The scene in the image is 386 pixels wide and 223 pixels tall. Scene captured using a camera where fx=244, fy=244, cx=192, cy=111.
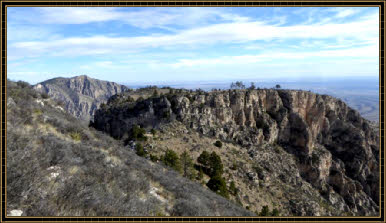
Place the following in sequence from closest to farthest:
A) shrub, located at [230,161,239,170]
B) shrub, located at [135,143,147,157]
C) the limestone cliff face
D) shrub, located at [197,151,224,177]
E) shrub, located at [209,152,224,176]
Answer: shrub, located at [135,143,147,157], shrub, located at [209,152,224,176], shrub, located at [197,151,224,177], shrub, located at [230,161,239,170], the limestone cliff face

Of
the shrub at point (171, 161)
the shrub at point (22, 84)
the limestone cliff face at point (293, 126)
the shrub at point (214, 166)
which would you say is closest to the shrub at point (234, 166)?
the shrub at point (214, 166)

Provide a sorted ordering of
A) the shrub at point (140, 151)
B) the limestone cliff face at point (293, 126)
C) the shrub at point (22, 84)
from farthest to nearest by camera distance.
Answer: the limestone cliff face at point (293, 126) → the shrub at point (140, 151) → the shrub at point (22, 84)

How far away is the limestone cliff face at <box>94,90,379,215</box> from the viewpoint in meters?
57.1

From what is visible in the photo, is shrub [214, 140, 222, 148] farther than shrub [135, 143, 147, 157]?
Yes

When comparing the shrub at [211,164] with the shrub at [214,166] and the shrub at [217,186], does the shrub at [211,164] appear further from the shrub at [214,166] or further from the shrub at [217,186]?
the shrub at [217,186]

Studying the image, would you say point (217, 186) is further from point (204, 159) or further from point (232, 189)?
point (204, 159)

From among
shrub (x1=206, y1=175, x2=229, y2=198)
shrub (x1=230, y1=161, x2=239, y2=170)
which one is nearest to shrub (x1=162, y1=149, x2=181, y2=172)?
shrub (x1=206, y1=175, x2=229, y2=198)

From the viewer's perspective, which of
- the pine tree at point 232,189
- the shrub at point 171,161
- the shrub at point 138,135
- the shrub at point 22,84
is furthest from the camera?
the shrub at point 138,135

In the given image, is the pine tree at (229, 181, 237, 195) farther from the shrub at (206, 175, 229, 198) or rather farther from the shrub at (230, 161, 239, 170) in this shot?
the shrub at (230, 161, 239, 170)

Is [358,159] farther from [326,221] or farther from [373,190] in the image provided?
[326,221]

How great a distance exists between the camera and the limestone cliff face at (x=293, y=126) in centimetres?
5712

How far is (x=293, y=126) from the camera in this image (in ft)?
250

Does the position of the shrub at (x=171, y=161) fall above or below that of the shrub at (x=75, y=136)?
below

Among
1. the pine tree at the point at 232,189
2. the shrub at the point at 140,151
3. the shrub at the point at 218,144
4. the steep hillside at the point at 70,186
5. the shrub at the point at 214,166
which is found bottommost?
the pine tree at the point at 232,189
